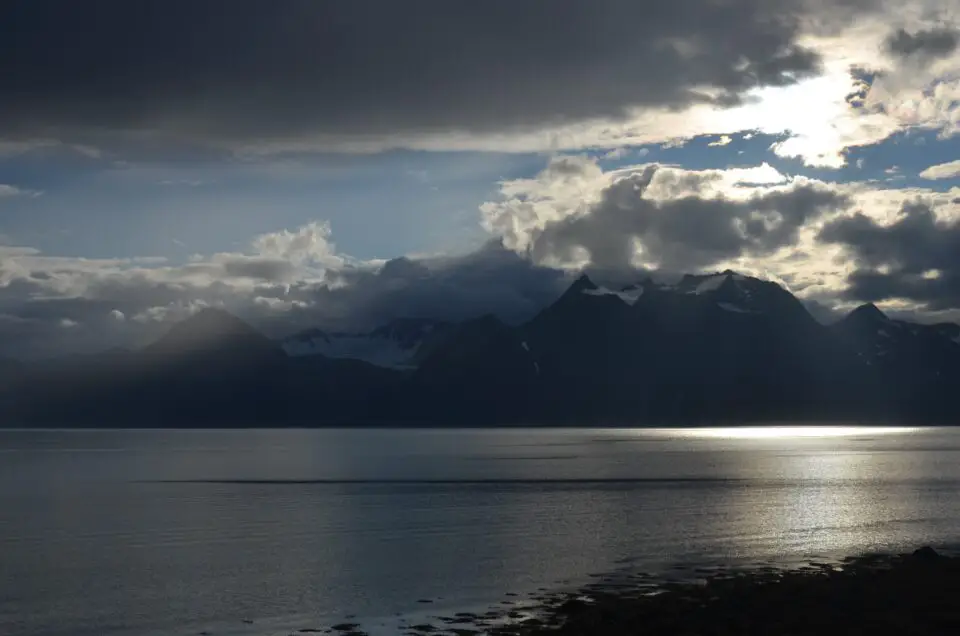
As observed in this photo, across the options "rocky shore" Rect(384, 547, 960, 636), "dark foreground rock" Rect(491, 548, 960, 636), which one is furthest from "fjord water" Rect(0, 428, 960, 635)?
"dark foreground rock" Rect(491, 548, 960, 636)

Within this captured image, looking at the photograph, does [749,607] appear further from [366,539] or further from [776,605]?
[366,539]

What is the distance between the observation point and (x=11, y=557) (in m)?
83.6

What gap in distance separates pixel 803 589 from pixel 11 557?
58049mm

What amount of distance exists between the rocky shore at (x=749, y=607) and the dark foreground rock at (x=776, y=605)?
52 millimetres

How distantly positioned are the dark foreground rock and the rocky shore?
52mm

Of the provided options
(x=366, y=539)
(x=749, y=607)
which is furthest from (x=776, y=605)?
(x=366, y=539)

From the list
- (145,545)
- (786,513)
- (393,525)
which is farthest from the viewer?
(786,513)

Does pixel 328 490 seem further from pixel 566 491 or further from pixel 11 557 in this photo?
pixel 11 557

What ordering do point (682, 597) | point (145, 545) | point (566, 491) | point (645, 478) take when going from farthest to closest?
point (645, 478), point (566, 491), point (145, 545), point (682, 597)

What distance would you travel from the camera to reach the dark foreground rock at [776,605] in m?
52.7

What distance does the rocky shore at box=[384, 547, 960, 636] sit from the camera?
52.8 m

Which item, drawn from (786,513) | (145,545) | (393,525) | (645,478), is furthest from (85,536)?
(645,478)

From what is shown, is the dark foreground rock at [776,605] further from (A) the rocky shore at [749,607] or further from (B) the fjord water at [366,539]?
(B) the fjord water at [366,539]

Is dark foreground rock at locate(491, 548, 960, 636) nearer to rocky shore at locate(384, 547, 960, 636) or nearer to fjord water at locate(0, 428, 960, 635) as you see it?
rocky shore at locate(384, 547, 960, 636)
